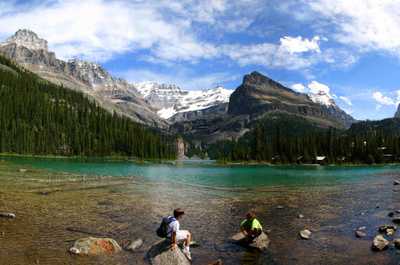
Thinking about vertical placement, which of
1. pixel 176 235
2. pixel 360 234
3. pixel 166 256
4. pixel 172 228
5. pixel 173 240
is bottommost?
pixel 360 234

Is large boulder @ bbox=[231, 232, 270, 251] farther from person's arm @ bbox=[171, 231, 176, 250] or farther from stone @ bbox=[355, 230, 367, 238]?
stone @ bbox=[355, 230, 367, 238]

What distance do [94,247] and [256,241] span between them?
36.3ft

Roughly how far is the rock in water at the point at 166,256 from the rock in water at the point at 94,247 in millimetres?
3646

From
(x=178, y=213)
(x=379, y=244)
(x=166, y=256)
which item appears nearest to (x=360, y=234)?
(x=379, y=244)

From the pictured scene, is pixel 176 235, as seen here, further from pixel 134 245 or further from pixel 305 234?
pixel 305 234

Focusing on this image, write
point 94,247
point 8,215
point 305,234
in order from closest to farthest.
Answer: point 94,247, point 305,234, point 8,215

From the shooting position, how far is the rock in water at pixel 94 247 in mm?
27250

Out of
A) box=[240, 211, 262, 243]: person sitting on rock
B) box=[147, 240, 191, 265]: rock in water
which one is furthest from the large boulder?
box=[147, 240, 191, 265]: rock in water

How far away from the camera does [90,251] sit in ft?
90.0

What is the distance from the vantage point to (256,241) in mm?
30312

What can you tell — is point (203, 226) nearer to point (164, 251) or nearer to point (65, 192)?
point (164, 251)

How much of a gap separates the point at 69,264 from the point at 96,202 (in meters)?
25.4

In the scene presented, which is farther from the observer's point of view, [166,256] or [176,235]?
[176,235]

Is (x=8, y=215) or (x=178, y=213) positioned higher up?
(x=178, y=213)
